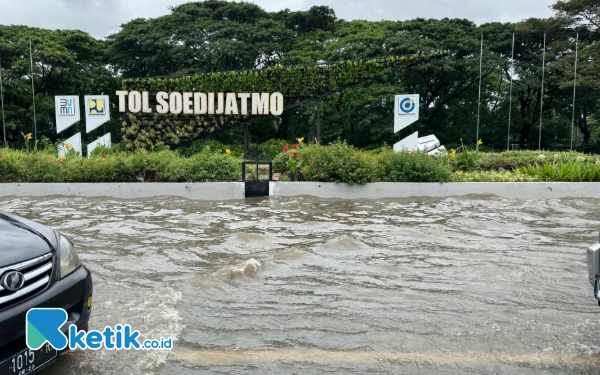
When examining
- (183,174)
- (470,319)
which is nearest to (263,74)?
(183,174)

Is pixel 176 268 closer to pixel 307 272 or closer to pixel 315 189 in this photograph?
pixel 307 272

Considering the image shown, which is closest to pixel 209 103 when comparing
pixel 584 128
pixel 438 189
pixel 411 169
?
pixel 411 169

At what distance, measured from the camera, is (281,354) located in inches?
132

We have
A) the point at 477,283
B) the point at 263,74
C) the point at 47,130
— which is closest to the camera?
the point at 477,283

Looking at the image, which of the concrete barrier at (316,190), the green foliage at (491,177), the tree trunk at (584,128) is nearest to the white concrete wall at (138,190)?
the concrete barrier at (316,190)

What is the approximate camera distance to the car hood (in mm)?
2561

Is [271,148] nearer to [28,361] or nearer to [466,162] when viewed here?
[466,162]

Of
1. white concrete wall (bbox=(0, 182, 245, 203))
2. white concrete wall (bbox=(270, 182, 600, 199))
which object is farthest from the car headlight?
white concrete wall (bbox=(270, 182, 600, 199))

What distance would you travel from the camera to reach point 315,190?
11758 millimetres

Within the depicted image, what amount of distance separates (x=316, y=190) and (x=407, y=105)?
7.11 metres

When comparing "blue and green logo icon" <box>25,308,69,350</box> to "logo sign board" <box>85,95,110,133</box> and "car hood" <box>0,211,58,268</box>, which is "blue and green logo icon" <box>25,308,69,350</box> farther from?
"logo sign board" <box>85,95,110,133</box>

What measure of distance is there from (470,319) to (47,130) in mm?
30898

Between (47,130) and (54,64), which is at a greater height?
(54,64)

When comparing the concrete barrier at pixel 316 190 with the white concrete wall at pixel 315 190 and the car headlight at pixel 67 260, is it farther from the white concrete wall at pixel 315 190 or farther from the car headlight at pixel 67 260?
the car headlight at pixel 67 260
